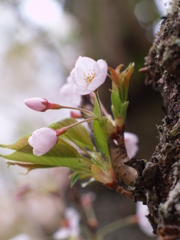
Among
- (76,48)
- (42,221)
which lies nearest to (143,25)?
(76,48)

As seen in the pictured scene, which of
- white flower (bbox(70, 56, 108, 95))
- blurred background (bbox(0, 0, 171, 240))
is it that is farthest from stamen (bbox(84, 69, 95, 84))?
blurred background (bbox(0, 0, 171, 240))

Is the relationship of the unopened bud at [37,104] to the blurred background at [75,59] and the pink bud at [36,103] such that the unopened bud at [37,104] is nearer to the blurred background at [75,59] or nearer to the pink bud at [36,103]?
the pink bud at [36,103]

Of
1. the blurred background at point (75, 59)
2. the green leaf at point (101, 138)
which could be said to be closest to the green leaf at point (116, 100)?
the green leaf at point (101, 138)

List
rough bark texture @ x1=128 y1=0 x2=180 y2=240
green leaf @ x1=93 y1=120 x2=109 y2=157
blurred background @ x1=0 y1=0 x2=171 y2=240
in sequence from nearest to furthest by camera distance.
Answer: rough bark texture @ x1=128 y1=0 x2=180 y2=240 → green leaf @ x1=93 y1=120 x2=109 y2=157 → blurred background @ x1=0 y1=0 x2=171 y2=240

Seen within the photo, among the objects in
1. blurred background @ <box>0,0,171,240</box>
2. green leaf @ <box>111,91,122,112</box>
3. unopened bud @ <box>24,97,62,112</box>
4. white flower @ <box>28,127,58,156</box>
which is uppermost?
green leaf @ <box>111,91,122,112</box>

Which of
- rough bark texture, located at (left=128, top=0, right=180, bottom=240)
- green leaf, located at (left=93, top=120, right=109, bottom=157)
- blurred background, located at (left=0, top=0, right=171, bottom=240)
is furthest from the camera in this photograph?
blurred background, located at (left=0, top=0, right=171, bottom=240)

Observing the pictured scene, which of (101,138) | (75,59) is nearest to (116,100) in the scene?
(101,138)

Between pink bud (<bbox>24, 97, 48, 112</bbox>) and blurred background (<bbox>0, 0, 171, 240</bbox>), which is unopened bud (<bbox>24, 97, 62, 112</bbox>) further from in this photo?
blurred background (<bbox>0, 0, 171, 240</bbox>)
